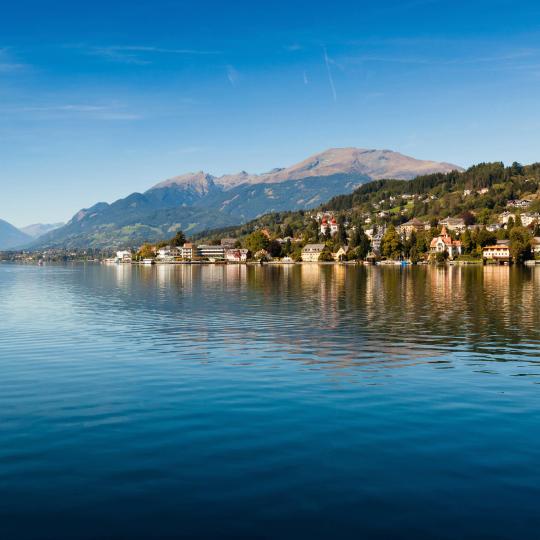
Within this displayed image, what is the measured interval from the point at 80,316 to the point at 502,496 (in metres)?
53.9

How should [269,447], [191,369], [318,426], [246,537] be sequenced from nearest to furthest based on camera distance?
[246,537] → [269,447] → [318,426] → [191,369]

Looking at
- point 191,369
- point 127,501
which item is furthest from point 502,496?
point 191,369

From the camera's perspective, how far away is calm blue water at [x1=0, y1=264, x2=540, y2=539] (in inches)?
560

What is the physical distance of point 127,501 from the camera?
49.6ft

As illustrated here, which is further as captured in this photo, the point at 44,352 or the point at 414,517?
the point at 44,352

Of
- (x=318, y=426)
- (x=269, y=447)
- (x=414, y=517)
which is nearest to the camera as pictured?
(x=414, y=517)

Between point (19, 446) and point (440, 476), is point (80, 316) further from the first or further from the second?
point (440, 476)

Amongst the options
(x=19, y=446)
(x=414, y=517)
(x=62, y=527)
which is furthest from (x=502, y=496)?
(x=19, y=446)

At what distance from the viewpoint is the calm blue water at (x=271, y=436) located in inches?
560

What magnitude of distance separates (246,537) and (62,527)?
4.54m

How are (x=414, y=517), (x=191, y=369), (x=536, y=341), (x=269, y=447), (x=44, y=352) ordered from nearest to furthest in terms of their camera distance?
(x=414, y=517)
(x=269, y=447)
(x=191, y=369)
(x=44, y=352)
(x=536, y=341)

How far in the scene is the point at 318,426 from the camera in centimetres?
2161

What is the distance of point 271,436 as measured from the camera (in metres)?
20.4

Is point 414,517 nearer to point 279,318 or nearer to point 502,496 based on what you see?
point 502,496
